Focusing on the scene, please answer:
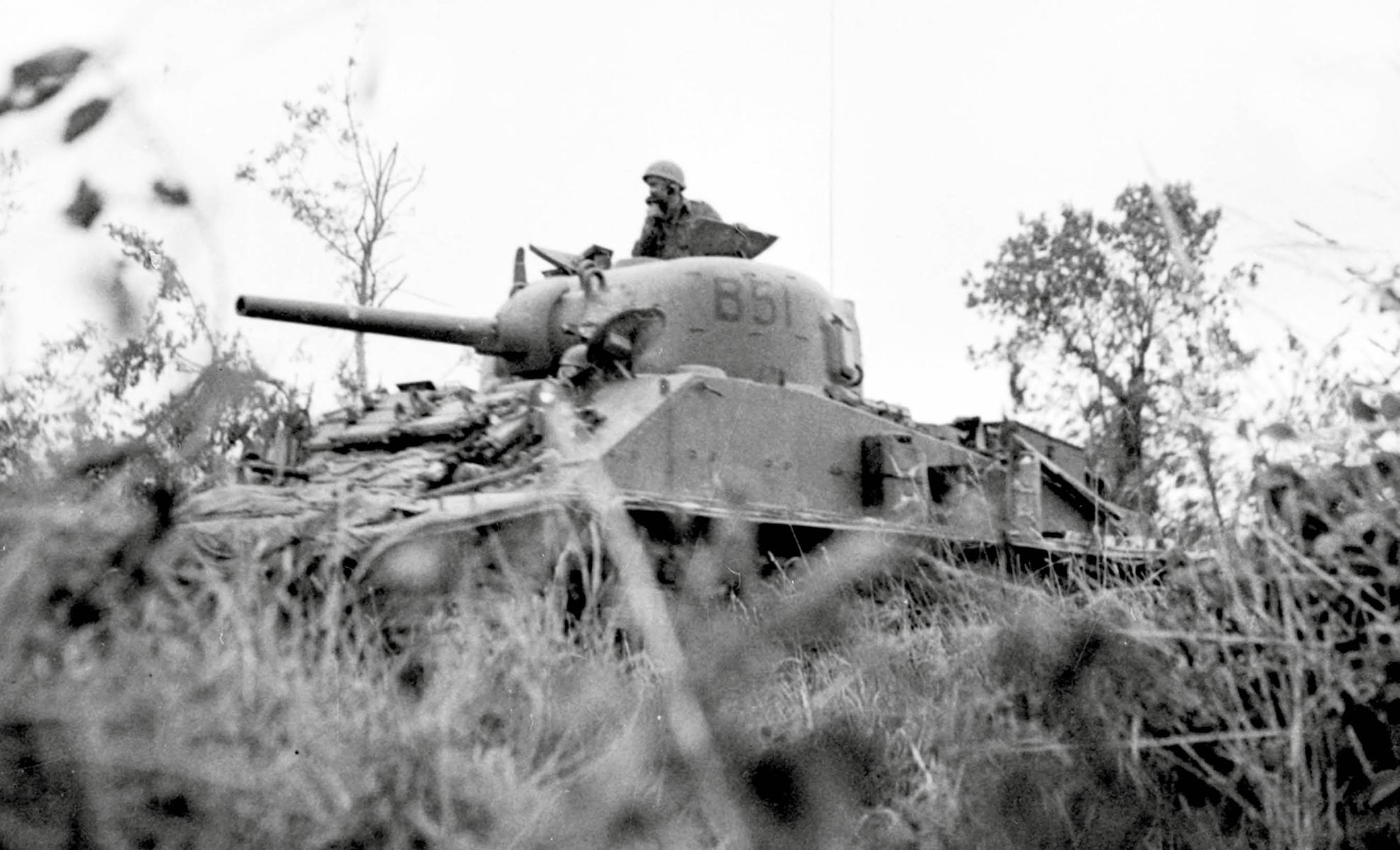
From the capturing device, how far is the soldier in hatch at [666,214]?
Answer: 10.7 meters

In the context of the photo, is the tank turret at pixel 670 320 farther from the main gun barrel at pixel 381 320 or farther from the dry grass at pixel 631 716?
the dry grass at pixel 631 716

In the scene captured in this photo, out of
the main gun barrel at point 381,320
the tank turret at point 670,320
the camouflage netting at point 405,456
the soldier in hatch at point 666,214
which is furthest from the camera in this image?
the soldier in hatch at point 666,214

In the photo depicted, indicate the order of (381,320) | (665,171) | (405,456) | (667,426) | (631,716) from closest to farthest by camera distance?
(631,716) → (405,456) → (667,426) → (381,320) → (665,171)

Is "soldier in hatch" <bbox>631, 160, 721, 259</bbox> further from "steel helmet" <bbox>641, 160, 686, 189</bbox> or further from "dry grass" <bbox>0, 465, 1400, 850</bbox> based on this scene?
"dry grass" <bbox>0, 465, 1400, 850</bbox>

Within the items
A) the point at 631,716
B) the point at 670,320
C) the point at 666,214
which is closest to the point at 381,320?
the point at 670,320

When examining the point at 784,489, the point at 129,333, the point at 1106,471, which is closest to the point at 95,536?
the point at 129,333

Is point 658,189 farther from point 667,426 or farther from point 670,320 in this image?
point 667,426

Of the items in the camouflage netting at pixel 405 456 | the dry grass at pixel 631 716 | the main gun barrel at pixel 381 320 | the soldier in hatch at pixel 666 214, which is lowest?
the dry grass at pixel 631 716

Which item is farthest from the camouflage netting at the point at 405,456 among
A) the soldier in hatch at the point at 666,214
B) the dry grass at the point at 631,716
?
the dry grass at the point at 631,716

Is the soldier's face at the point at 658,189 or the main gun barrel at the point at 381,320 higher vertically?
the soldier's face at the point at 658,189

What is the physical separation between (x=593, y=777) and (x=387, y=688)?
40.5 inches

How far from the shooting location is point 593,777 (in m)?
1.49

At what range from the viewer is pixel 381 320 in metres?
9.34

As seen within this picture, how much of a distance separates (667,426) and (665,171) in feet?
9.02
